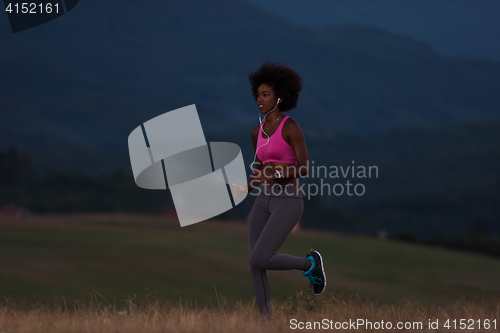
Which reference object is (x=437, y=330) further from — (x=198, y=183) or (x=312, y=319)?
(x=198, y=183)

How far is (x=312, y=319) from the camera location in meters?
6.24

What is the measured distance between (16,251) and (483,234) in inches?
2171

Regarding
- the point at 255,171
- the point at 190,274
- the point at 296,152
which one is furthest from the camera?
the point at 190,274

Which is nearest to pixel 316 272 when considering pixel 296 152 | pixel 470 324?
pixel 296 152

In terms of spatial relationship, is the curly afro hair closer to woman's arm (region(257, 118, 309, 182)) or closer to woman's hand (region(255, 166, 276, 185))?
woman's arm (region(257, 118, 309, 182))

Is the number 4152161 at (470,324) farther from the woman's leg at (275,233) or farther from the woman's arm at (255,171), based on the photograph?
the woman's arm at (255,171)

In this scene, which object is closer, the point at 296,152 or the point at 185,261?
the point at 296,152

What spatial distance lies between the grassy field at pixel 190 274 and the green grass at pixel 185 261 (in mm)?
110

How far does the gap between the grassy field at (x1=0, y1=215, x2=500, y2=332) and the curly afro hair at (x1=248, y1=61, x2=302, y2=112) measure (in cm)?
247

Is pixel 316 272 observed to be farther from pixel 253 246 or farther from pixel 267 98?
pixel 267 98

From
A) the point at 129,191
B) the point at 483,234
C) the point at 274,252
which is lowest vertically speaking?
the point at 483,234

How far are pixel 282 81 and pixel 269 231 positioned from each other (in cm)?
179

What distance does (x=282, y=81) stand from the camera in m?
6.46

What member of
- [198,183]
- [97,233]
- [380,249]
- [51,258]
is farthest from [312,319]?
[380,249]
